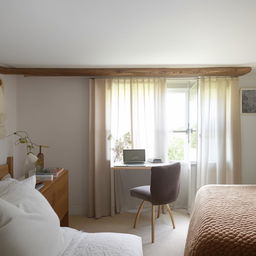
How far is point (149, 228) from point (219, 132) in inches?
66.6

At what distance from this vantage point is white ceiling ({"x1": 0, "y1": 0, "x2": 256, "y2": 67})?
70.8 inches

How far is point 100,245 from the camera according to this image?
5.91ft

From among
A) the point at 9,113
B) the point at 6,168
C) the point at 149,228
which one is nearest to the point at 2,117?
the point at 9,113

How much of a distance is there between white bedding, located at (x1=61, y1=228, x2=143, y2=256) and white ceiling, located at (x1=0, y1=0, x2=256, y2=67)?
60.8 inches

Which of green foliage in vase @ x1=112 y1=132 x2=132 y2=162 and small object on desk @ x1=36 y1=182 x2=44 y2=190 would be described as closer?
small object on desk @ x1=36 y1=182 x2=44 y2=190

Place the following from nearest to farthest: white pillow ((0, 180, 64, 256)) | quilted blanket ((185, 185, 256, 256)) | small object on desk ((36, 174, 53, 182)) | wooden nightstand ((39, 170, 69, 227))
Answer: white pillow ((0, 180, 64, 256))
quilted blanket ((185, 185, 256, 256))
wooden nightstand ((39, 170, 69, 227))
small object on desk ((36, 174, 53, 182))

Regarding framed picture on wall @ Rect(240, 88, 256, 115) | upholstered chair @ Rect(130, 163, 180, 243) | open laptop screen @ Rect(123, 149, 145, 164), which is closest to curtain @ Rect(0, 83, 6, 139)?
open laptop screen @ Rect(123, 149, 145, 164)

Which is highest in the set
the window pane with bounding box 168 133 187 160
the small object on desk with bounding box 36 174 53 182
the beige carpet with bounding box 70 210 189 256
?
the window pane with bounding box 168 133 187 160

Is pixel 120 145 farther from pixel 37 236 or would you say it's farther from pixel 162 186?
pixel 37 236

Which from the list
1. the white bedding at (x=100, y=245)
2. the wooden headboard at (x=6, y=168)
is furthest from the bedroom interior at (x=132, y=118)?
the white bedding at (x=100, y=245)

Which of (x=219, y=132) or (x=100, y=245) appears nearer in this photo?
(x=100, y=245)

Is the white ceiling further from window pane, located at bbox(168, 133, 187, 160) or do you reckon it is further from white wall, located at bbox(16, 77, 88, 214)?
window pane, located at bbox(168, 133, 187, 160)

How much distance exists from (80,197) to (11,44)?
2480 mm

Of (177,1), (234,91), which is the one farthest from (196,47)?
(234,91)
